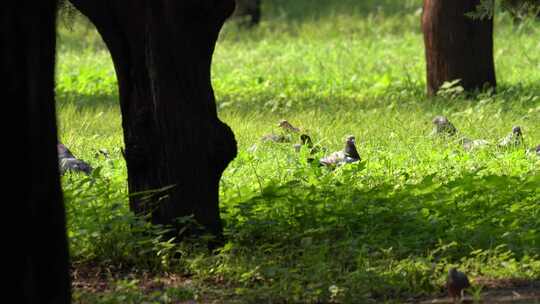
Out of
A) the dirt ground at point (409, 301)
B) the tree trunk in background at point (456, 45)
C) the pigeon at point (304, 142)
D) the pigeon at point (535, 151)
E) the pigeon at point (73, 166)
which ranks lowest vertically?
the dirt ground at point (409, 301)

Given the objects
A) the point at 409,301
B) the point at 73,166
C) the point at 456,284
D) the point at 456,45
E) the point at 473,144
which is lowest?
the point at 409,301

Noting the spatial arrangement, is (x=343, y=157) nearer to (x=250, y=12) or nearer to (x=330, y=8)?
(x=250, y=12)

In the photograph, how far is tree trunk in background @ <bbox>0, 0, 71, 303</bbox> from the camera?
4.42 meters

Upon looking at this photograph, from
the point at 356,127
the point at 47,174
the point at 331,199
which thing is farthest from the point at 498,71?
the point at 47,174

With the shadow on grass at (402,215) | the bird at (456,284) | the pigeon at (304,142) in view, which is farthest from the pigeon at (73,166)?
the bird at (456,284)

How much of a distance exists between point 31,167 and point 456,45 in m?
9.05

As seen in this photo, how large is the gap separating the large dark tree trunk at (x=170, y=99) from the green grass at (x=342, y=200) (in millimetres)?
246

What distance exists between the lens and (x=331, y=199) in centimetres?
736

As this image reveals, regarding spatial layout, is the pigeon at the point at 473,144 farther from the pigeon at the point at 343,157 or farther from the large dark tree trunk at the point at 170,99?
the large dark tree trunk at the point at 170,99

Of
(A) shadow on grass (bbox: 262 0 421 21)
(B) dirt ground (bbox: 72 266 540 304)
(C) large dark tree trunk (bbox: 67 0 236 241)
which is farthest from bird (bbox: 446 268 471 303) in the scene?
(A) shadow on grass (bbox: 262 0 421 21)

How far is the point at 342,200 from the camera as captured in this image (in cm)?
739

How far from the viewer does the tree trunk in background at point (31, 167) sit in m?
4.42

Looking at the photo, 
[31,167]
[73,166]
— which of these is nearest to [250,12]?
[73,166]

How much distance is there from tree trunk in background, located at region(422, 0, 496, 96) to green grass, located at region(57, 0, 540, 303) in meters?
0.38
